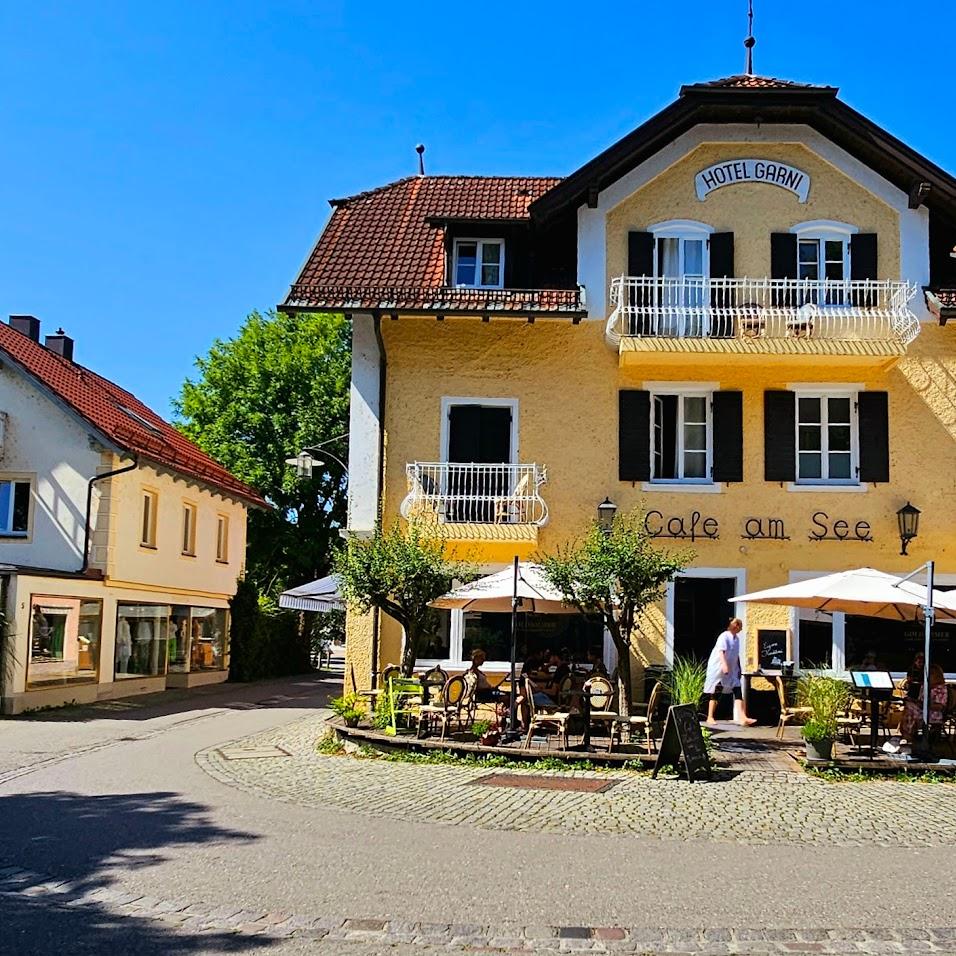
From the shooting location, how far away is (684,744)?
41.9ft

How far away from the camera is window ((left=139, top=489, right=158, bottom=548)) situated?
26891mm

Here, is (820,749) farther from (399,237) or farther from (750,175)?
(399,237)

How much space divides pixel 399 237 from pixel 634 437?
5.99m

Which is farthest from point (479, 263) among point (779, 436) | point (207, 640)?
point (207, 640)

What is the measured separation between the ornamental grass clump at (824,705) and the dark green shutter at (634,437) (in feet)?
20.6

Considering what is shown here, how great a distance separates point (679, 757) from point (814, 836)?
10.6 feet

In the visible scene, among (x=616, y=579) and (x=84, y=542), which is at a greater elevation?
(x=84, y=542)

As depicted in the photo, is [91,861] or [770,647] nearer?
[91,861]

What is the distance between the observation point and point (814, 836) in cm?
998

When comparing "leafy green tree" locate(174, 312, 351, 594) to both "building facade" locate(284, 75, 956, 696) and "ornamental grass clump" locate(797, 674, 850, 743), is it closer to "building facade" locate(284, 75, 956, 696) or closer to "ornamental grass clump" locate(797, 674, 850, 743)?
"building facade" locate(284, 75, 956, 696)

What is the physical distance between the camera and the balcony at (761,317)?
19.2 metres

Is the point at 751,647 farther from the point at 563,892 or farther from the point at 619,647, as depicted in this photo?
the point at 563,892

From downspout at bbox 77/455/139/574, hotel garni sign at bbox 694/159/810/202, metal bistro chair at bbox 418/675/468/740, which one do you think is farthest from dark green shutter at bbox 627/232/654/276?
downspout at bbox 77/455/139/574

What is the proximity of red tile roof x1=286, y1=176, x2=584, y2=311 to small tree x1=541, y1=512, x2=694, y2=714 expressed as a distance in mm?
5970
